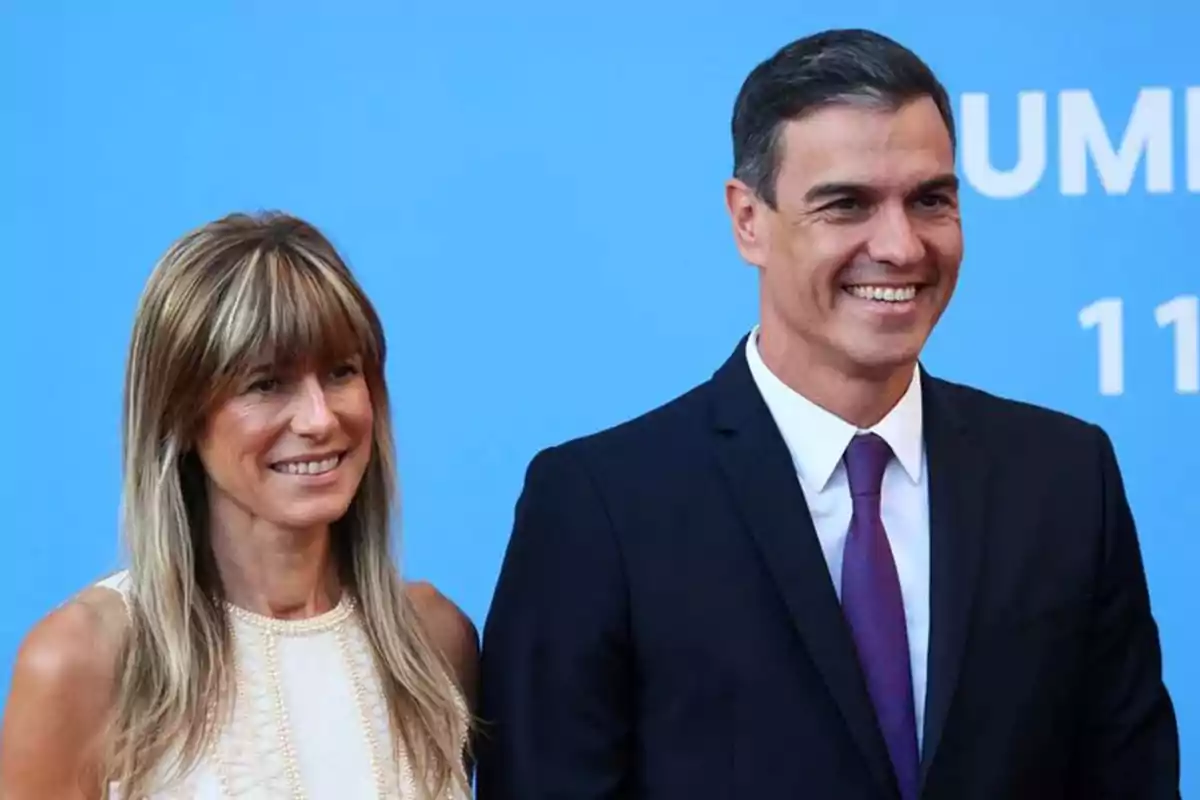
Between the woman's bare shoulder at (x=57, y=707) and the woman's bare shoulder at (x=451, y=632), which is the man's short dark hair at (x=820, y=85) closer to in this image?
the woman's bare shoulder at (x=451, y=632)

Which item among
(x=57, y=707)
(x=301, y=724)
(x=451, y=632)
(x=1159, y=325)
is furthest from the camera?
(x=1159, y=325)

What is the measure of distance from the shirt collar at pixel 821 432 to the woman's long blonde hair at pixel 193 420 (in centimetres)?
40

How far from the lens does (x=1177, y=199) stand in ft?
7.75

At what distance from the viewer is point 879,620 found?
66.0 inches

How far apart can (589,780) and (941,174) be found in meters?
0.66

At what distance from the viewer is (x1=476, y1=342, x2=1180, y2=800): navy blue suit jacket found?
1657 millimetres

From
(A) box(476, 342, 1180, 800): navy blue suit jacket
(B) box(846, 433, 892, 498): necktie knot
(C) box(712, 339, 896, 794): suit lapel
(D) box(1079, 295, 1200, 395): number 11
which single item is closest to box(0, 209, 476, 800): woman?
(A) box(476, 342, 1180, 800): navy blue suit jacket

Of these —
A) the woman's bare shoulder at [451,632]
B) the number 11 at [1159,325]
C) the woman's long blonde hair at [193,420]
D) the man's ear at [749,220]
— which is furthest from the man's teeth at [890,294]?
the number 11 at [1159,325]

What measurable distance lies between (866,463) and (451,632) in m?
0.50

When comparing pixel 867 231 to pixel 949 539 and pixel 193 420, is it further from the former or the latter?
pixel 193 420

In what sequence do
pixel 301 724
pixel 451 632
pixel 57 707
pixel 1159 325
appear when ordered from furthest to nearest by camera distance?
pixel 1159 325 → pixel 451 632 → pixel 301 724 → pixel 57 707

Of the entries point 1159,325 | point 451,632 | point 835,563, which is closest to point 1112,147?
point 1159,325

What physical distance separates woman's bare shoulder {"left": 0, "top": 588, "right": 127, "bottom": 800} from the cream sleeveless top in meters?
0.07

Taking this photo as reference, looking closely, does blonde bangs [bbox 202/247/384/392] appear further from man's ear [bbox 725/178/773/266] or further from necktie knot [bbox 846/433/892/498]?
necktie knot [bbox 846/433/892/498]
